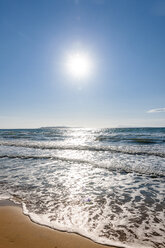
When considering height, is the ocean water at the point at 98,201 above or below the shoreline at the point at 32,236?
below

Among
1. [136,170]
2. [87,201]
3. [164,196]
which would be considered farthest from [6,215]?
[136,170]

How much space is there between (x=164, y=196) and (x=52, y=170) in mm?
6316

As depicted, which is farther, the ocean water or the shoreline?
the ocean water

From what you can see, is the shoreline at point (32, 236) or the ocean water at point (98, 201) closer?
the shoreline at point (32, 236)

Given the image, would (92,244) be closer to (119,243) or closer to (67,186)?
(119,243)

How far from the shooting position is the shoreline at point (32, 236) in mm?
3330

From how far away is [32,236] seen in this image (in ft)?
11.9

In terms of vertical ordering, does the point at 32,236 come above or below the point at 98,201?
above

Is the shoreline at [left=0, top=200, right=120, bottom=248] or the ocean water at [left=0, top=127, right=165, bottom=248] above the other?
the shoreline at [left=0, top=200, right=120, bottom=248]

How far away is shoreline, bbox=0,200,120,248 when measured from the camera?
Result: 333 centimetres

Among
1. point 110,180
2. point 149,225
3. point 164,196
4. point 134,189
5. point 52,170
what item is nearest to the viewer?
point 149,225

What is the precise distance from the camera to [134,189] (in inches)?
271

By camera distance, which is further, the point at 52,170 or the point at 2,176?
the point at 52,170

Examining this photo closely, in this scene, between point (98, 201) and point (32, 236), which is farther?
point (98, 201)
